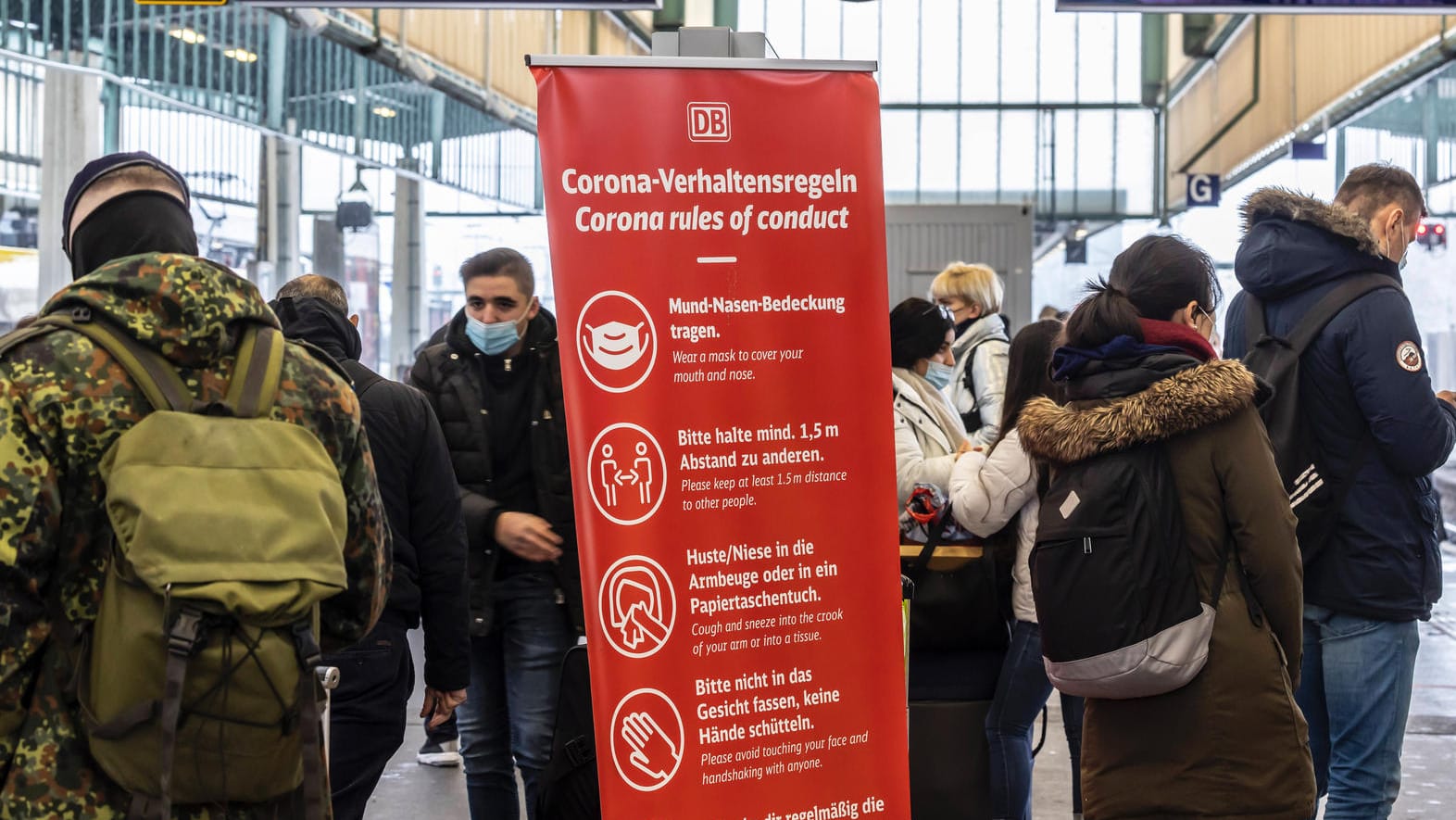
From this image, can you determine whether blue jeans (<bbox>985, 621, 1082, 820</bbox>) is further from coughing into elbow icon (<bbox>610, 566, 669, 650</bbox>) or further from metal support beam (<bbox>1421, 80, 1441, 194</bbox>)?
metal support beam (<bbox>1421, 80, 1441, 194</bbox>)

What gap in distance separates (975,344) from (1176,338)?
322cm

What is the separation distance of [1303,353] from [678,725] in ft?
5.94

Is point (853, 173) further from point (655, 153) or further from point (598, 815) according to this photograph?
point (598, 815)

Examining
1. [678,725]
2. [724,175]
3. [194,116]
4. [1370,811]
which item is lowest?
[1370,811]

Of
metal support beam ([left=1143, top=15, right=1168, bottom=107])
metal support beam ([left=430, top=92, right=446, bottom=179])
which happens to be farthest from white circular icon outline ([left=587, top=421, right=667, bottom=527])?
metal support beam ([left=1143, top=15, right=1168, bottom=107])

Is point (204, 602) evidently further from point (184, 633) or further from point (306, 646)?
point (306, 646)

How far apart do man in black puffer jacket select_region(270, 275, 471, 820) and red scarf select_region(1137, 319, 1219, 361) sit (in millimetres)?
1596

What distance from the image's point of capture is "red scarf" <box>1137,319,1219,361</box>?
10.0 ft

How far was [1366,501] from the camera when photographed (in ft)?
11.7

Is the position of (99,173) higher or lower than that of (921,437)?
higher

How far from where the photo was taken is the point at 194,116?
8.63m

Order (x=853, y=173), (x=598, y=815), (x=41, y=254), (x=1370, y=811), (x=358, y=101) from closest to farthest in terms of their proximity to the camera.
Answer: (x=853, y=173), (x=598, y=815), (x=1370, y=811), (x=41, y=254), (x=358, y=101)

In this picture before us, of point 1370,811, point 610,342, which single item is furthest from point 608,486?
point 1370,811

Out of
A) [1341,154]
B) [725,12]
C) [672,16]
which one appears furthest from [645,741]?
[725,12]
